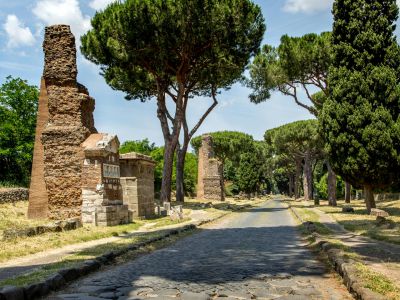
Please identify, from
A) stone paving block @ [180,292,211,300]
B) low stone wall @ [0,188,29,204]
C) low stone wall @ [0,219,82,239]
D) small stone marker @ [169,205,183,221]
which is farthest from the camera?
low stone wall @ [0,188,29,204]

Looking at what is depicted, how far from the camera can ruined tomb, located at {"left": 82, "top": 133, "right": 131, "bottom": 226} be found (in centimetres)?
1622

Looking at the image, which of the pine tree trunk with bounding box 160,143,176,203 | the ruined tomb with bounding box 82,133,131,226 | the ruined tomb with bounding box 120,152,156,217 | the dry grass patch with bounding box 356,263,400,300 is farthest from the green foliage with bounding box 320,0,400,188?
the dry grass patch with bounding box 356,263,400,300

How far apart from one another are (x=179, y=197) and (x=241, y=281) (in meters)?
26.9

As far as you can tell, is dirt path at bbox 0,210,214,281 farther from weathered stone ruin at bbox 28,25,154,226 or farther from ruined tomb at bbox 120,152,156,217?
ruined tomb at bbox 120,152,156,217

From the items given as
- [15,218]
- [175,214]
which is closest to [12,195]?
[15,218]

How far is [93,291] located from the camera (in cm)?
596

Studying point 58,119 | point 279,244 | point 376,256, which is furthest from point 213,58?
point 376,256

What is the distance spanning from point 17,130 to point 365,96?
3499cm

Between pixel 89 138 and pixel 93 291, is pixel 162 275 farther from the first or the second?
pixel 89 138

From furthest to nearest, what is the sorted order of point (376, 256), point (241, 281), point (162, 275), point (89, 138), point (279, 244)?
1. point (89, 138)
2. point (279, 244)
3. point (376, 256)
4. point (162, 275)
5. point (241, 281)

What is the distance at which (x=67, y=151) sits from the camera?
18266 mm

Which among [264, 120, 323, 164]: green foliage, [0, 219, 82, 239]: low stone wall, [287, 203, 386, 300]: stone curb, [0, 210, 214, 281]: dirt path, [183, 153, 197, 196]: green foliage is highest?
[264, 120, 323, 164]: green foliage

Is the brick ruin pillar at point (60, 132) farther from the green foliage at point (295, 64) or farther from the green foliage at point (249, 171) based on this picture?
the green foliage at point (249, 171)

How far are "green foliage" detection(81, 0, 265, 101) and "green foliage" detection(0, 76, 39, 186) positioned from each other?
16463 mm
